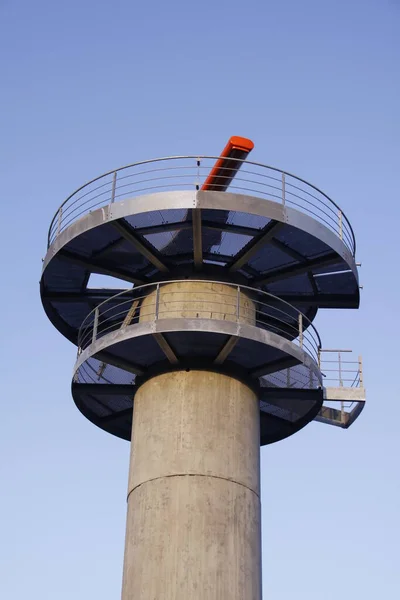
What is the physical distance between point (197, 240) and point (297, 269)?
2886 mm

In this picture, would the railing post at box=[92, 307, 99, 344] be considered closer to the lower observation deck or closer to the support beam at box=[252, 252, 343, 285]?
the lower observation deck

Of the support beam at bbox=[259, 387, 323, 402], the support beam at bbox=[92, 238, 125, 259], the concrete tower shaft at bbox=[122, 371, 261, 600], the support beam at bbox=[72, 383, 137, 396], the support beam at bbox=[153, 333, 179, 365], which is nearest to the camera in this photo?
the concrete tower shaft at bbox=[122, 371, 261, 600]

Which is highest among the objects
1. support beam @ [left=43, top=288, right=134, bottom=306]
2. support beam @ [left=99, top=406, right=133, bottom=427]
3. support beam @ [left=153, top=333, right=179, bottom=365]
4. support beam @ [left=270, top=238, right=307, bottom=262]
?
support beam @ [left=270, top=238, right=307, bottom=262]

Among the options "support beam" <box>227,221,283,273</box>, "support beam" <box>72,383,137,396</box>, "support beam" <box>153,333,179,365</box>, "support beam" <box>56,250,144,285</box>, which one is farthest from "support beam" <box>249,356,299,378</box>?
"support beam" <box>56,250,144,285</box>

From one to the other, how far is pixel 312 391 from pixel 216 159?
6118mm

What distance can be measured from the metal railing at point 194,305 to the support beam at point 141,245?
50 centimetres

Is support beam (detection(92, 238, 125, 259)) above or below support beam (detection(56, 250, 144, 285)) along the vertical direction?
above

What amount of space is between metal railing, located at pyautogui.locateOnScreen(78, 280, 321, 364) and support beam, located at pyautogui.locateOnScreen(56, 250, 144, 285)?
1.48 ft

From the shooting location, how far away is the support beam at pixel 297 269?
89.8 ft

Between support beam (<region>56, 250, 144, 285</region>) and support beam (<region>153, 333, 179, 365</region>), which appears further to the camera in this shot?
support beam (<region>56, 250, 144, 285</region>)

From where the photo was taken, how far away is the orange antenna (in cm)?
2695

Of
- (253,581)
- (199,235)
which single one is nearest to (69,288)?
(199,235)

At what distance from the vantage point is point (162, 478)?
24922 mm

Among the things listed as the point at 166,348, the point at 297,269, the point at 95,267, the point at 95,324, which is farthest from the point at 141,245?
the point at 297,269
